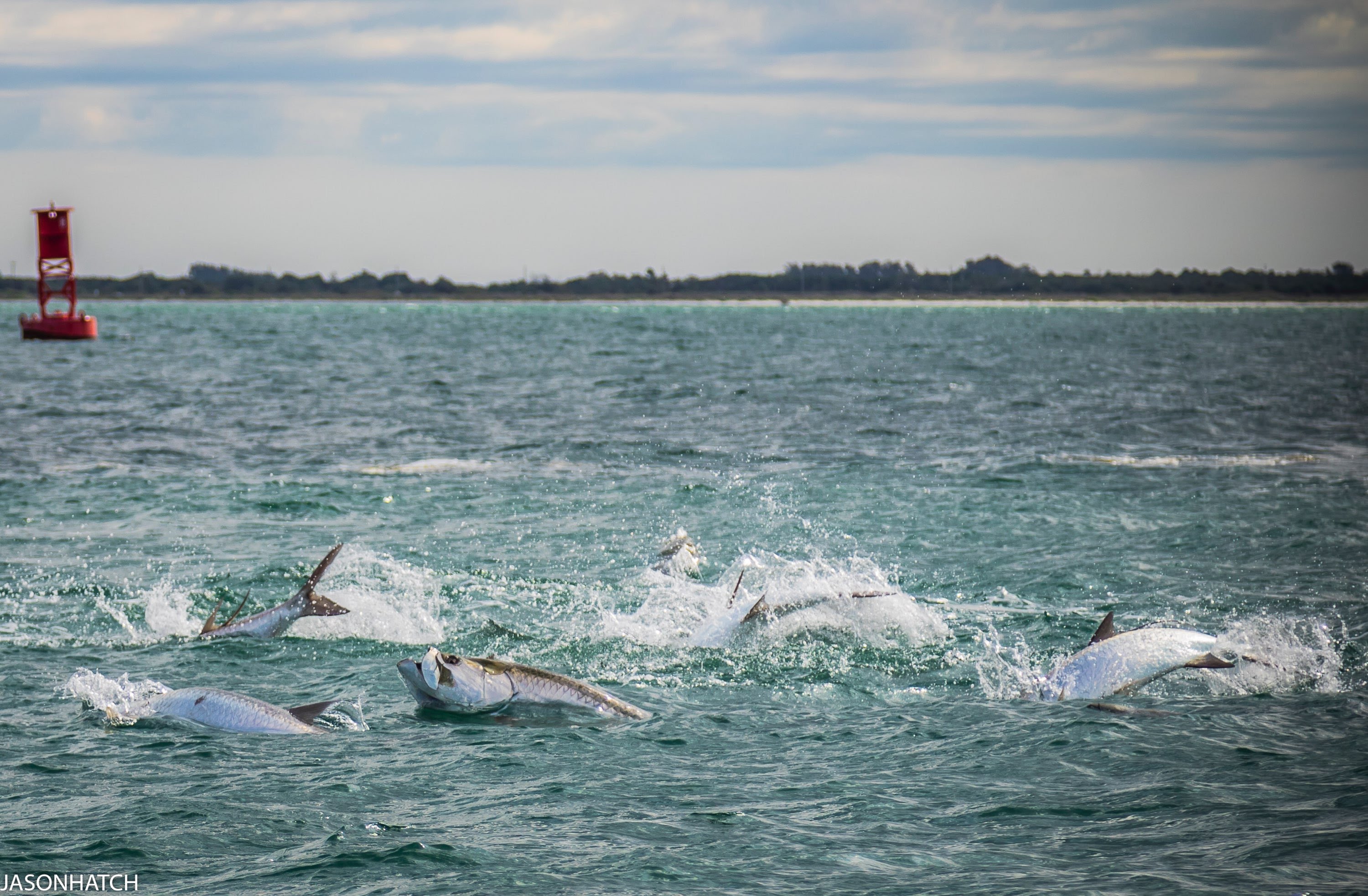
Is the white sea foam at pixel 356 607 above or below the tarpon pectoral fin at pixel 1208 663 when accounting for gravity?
below

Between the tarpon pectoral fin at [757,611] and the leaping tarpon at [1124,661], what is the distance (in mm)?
2821

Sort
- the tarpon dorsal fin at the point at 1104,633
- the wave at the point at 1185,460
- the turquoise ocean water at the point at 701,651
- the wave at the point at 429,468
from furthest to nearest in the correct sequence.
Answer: the wave at the point at 1185,460, the wave at the point at 429,468, the tarpon dorsal fin at the point at 1104,633, the turquoise ocean water at the point at 701,651

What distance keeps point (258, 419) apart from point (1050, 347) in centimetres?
6157

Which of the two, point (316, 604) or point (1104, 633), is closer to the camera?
point (1104, 633)

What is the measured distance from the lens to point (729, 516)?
19344 mm

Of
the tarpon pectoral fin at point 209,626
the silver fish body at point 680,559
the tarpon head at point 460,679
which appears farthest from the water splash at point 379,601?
the silver fish body at point 680,559

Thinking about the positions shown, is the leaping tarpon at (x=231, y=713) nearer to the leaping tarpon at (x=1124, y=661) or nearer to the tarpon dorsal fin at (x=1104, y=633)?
the leaping tarpon at (x=1124, y=661)

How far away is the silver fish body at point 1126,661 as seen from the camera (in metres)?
9.71

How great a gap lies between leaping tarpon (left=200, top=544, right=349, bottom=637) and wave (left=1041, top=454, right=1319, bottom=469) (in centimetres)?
1703

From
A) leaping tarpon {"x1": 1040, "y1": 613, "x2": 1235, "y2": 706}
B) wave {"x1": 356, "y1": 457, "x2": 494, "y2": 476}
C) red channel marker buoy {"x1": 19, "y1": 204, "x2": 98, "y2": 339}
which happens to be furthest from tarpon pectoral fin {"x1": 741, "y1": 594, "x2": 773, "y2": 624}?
red channel marker buoy {"x1": 19, "y1": 204, "x2": 98, "y2": 339}

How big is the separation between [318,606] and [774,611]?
459 cm

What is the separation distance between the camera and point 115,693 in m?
10.0

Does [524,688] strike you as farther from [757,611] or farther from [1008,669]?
[1008,669]

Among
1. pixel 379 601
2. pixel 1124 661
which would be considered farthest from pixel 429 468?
pixel 1124 661
